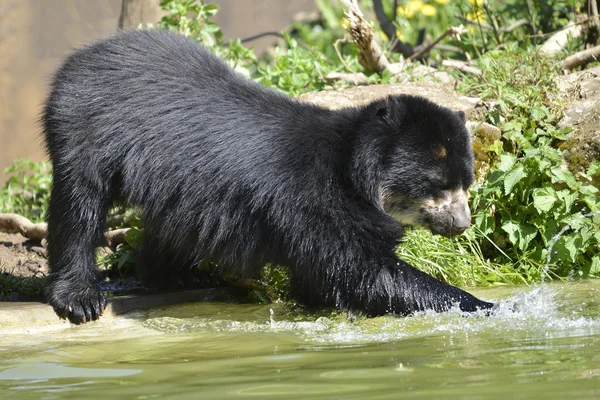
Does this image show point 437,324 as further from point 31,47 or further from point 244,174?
point 31,47

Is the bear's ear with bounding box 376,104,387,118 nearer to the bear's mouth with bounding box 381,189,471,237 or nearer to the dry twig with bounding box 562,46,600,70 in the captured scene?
the bear's mouth with bounding box 381,189,471,237

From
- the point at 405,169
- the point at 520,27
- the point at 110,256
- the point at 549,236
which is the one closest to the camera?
the point at 405,169

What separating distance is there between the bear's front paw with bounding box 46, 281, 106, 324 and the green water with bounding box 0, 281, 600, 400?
187 mm

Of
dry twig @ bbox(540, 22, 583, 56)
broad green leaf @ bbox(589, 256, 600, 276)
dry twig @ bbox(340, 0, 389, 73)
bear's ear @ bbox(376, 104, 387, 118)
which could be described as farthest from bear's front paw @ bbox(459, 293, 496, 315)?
dry twig @ bbox(540, 22, 583, 56)

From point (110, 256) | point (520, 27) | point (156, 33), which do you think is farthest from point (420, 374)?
→ point (520, 27)

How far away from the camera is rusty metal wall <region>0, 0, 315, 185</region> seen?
10.8 m

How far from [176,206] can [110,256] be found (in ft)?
6.46

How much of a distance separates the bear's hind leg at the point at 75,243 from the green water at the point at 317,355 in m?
0.25

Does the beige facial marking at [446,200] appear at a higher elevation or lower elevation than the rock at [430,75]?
lower

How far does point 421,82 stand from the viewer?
795cm

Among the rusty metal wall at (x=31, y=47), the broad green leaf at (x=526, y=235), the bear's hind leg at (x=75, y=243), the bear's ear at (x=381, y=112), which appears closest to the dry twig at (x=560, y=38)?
the broad green leaf at (x=526, y=235)

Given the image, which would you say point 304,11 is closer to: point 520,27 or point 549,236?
point 520,27

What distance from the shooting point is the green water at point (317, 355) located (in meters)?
3.24

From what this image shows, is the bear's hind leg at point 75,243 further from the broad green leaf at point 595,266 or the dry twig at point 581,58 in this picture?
the dry twig at point 581,58
